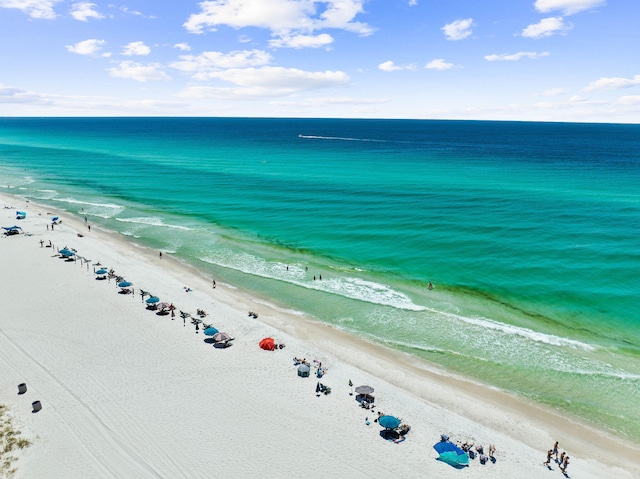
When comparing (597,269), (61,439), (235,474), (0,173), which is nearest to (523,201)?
(597,269)

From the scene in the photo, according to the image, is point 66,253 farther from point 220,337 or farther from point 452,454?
point 452,454

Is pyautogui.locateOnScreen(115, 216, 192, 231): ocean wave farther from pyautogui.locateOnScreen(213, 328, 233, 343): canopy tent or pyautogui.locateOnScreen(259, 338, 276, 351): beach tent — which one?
pyautogui.locateOnScreen(259, 338, 276, 351): beach tent

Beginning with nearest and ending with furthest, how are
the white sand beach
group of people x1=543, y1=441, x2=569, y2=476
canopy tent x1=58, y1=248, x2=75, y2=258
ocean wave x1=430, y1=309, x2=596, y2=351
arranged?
the white sand beach → group of people x1=543, y1=441, x2=569, y2=476 → ocean wave x1=430, y1=309, x2=596, y2=351 → canopy tent x1=58, y1=248, x2=75, y2=258

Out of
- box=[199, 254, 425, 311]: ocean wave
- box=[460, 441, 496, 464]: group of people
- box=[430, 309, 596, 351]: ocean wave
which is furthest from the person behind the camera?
box=[199, 254, 425, 311]: ocean wave

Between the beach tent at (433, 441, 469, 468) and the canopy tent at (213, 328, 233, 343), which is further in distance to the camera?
the canopy tent at (213, 328, 233, 343)

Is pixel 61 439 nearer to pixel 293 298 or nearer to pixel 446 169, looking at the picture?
pixel 293 298

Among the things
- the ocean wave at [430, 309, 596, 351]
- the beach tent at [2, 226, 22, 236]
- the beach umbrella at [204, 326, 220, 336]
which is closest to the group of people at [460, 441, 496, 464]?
the ocean wave at [430, 309, 596, 351]

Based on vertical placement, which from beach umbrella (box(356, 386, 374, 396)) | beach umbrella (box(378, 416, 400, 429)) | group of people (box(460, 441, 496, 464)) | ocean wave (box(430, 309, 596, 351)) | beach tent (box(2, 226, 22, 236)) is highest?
beach tent (box(2, 226, 22, 236))
